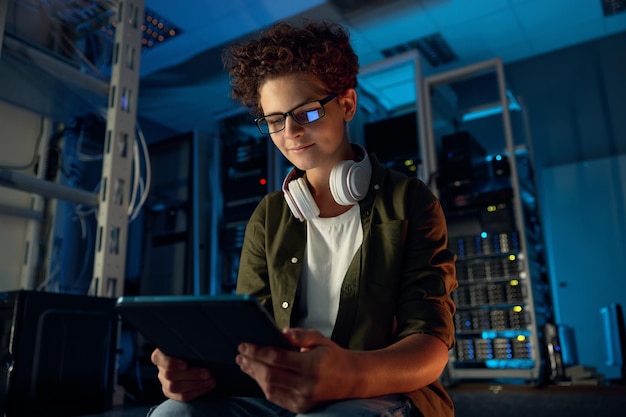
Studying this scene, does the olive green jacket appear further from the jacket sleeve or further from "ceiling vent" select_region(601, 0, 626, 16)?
"ceiling vent" select_region(601, 0, 626, 16)

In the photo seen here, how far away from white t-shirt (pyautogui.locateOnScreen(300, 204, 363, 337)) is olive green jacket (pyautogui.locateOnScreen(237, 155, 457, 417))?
0.02 metres

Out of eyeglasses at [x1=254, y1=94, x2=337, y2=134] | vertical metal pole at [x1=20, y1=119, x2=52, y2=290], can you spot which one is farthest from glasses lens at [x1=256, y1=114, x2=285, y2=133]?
vertical metal pole at [x1=20, y1=119, x2=52, y2=290]

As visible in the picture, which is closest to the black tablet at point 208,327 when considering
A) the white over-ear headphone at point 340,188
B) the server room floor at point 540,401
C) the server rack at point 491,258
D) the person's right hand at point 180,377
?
the person's right hand at point 180,377

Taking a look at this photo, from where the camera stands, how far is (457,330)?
275 centimetres

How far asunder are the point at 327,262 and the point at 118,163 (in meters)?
1.49

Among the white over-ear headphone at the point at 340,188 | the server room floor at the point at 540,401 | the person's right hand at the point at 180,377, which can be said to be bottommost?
the server room floor at the point at 540,401

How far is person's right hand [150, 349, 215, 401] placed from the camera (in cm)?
67

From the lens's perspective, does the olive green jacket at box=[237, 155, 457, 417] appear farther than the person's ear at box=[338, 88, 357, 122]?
No

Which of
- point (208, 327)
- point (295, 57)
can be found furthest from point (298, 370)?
point (295, 57)

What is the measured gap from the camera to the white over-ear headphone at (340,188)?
2.80 ft

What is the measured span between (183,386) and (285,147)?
413 mm

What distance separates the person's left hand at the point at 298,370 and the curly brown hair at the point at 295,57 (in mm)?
474

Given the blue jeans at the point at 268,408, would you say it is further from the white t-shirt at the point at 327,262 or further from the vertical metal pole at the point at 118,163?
the vertical metal pole at the point at 118,163

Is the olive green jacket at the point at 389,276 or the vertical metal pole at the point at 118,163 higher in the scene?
the vertical metal pole at the point at 118,163
